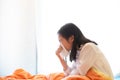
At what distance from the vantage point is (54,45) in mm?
2266

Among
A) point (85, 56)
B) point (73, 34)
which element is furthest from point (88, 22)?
point (85, 56)

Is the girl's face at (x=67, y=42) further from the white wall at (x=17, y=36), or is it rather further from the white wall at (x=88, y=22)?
the white wall at (x=17, y=36)

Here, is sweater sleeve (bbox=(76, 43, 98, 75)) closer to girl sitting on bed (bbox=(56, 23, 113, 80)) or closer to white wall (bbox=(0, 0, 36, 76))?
girl sitting on bed (bbox=(56, 23, 113, 80))

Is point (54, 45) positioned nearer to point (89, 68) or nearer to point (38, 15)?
point (38, 15)

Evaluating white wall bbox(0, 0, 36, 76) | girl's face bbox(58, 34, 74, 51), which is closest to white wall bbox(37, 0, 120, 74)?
white wall bbox(0, 0, 36, 76)

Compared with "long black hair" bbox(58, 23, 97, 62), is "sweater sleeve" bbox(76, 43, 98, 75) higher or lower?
lower

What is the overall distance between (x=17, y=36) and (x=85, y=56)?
108cm

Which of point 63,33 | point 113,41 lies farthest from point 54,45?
point 63,33

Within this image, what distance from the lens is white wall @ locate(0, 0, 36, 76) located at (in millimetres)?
2246

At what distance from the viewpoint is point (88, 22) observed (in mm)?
2189

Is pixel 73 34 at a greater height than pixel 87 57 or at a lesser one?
greater

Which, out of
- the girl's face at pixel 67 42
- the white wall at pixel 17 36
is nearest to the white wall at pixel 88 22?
the white wall at pixel 17 36

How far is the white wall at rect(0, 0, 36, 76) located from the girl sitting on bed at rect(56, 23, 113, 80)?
0.86 m

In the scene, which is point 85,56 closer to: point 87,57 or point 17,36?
point 87,57
